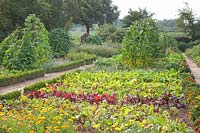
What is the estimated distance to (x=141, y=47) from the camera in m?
15.8

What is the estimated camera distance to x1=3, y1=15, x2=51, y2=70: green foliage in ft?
47.5

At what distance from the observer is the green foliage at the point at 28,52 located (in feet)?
47.5

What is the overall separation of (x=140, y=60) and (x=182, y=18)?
25.9 meters

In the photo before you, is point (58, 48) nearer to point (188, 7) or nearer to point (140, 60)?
point (140, 60)

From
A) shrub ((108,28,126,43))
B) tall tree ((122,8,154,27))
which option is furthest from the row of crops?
tall tree ((122,8,154,27))

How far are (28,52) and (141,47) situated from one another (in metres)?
4.82

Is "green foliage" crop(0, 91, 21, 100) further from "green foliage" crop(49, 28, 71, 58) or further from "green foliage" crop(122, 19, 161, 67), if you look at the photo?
"green foliage" crop(49, 28, 71, 58)

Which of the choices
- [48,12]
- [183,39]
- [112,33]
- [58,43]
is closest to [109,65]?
[58,43]

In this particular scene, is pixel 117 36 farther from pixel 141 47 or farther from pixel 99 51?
pixel 141 47

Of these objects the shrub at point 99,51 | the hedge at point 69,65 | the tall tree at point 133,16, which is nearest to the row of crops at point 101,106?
the hedge at point 69,65

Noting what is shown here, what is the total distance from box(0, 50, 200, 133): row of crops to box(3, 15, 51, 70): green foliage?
106 inches

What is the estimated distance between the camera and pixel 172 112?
7.76 metres

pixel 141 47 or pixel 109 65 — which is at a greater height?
pixel 141 47

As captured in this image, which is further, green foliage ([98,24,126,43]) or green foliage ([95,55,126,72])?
green foliage ([98,24,126,43])
